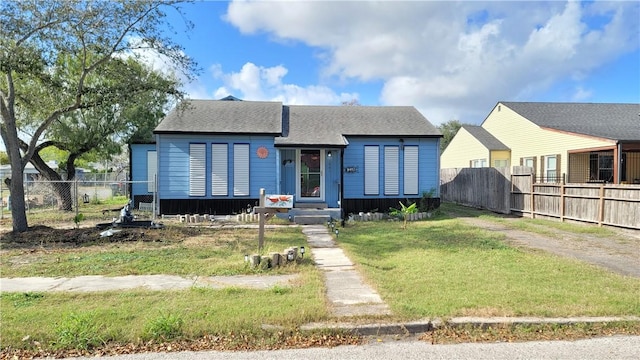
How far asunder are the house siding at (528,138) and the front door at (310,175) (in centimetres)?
1212

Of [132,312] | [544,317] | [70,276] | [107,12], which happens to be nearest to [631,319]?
[544,317]

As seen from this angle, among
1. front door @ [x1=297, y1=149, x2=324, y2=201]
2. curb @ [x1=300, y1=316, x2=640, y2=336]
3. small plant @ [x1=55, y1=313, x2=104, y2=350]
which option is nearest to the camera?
small plant @ [x1=55, y1=313, x2=104, y2=350]

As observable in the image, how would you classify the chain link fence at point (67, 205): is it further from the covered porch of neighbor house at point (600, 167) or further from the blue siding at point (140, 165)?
the covered porch of neighbor house at point (600, 167)

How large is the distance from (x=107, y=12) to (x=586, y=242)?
42.7 feet

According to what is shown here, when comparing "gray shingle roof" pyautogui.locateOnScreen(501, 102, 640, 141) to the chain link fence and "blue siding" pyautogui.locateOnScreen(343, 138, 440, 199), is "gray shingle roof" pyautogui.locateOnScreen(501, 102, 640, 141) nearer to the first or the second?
"blue siding" pyautogui.locateOnScreen(343, 138, 440, 199)

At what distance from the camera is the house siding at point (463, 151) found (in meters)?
26.5

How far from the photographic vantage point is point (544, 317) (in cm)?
449

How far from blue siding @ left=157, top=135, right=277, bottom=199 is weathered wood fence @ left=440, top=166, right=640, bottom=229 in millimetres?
9217

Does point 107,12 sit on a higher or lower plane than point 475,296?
higher

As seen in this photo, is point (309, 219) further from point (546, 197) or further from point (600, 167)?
point (600, 167)

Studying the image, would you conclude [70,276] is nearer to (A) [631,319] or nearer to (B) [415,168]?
(A) [631,319]

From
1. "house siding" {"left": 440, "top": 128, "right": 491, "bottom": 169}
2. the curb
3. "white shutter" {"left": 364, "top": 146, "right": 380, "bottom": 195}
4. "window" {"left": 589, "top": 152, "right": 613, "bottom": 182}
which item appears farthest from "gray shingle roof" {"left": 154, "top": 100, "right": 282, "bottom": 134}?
"window" {"left": 589, "top": 152, "right": 613, "bottom": 182}

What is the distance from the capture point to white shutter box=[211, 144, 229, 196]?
14.3m

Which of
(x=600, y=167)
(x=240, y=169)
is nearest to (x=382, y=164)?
(x=240, y=169)
